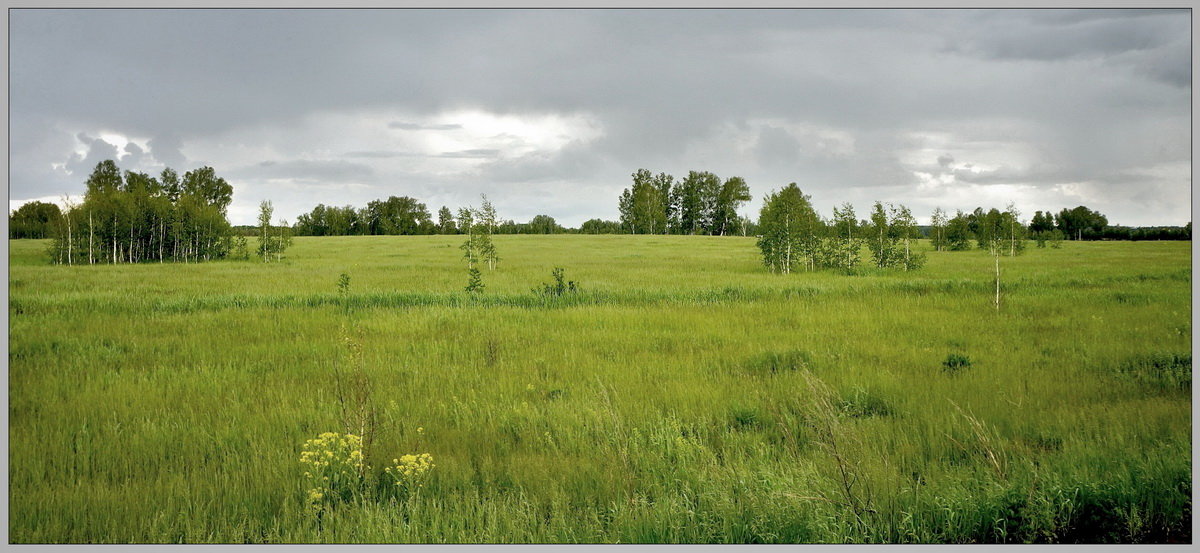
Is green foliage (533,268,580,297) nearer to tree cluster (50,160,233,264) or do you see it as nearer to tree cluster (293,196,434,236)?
tree cluster (293,196,434,236)

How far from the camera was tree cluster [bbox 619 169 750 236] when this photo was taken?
10.4 meters

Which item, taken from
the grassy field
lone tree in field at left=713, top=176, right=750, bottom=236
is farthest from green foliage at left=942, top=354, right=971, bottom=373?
lone tree in field at left=713, top=176, right=750, bottom=236

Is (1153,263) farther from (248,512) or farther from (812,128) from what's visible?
(248,512)

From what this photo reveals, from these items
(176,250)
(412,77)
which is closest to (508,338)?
(412,77)

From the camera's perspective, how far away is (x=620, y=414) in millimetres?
5109

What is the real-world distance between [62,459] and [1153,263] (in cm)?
969

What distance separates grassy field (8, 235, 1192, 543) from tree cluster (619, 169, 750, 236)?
6.82 ft

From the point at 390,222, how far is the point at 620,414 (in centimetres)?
895

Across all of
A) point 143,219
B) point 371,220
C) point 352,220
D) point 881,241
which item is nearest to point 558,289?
point 371,220

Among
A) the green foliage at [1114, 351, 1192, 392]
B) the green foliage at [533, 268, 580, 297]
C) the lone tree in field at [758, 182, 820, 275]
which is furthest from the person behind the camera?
the lone tree in field at [758, 182, 820, 275]

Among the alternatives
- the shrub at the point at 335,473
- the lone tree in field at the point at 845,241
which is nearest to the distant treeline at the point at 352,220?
the lone tree in field at the point at 845,241

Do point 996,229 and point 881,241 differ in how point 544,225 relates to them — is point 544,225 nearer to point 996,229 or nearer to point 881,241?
point 996,229

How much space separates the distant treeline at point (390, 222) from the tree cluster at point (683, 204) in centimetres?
154

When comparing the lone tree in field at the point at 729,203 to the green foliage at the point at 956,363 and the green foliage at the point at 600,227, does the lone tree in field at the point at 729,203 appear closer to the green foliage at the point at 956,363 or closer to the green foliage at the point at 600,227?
the green foliage at the point at 600,227
